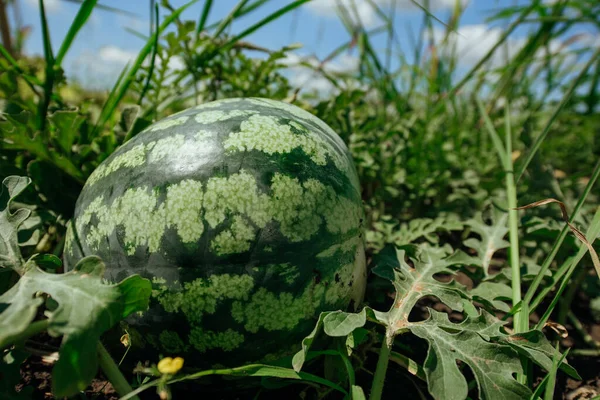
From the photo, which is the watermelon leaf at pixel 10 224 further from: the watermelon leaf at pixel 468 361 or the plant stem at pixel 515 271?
the plant stem at pixel 515 271

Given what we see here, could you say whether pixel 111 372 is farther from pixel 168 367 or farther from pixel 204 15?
pixel 204 15

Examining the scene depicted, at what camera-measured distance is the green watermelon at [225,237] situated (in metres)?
1.28

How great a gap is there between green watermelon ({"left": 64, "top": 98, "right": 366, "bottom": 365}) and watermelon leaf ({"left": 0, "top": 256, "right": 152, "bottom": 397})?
171 millimetres

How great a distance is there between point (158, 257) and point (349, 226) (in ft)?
1.84

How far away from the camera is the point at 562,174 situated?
311 centimetres

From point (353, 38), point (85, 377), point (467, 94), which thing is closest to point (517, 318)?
point (85, 377)

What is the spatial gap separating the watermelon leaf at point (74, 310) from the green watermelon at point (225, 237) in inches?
6.7

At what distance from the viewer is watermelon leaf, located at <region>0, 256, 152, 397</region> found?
3.19 ft

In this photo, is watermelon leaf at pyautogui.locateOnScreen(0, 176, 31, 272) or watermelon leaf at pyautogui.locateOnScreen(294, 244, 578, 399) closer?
watermelon leaf at pyautogui.locateOnScreen(294, 244, 578, 399)

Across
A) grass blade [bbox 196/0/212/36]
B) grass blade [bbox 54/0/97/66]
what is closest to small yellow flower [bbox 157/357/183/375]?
grass blade [bbox 54/0/97/66]

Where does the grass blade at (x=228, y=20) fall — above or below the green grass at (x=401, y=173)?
above

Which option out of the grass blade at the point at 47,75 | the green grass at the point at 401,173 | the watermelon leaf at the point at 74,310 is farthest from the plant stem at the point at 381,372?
the grass blade at the point at 47,75

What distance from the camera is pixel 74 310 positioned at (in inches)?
40.3

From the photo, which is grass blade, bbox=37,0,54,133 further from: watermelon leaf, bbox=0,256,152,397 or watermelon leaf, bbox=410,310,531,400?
watermelon leaf, bbox=410,310,531,400
